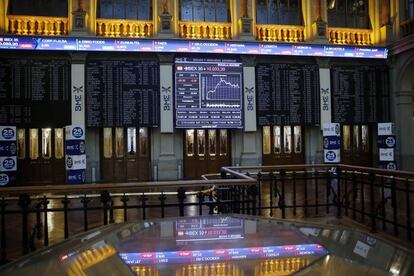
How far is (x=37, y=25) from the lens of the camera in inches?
500

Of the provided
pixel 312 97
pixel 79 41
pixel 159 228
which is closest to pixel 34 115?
pixel 79 41

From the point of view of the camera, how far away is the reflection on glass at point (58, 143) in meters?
→ 12.9

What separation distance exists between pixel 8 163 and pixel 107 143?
3381 millimetres

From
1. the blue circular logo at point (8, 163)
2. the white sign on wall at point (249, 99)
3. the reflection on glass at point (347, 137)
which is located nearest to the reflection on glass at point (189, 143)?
the white sign on wall at point (249, 99)

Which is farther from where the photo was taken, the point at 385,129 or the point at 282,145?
the point at 282,145

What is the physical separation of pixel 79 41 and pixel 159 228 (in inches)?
443

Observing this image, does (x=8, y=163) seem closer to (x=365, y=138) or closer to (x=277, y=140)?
(x=277, y=140)

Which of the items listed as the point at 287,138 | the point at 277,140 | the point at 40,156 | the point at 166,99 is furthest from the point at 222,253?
the point at 287,138

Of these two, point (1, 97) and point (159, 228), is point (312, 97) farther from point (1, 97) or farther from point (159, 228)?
point (159, 228)

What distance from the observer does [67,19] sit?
12.9 metres

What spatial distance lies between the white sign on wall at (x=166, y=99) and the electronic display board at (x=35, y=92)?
3.09m

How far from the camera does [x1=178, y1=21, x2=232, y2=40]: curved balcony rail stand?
44.7ft

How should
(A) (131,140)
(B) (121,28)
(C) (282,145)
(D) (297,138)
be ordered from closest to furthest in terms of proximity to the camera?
1. (B) (121,28)
2. (A) (131,140)
3. (C) (282,145)
4. (D) (297,138)

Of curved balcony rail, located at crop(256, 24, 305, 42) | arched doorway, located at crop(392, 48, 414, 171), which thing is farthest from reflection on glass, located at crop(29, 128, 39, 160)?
arched doorway, located at crop(392, 48, 414, 171)
